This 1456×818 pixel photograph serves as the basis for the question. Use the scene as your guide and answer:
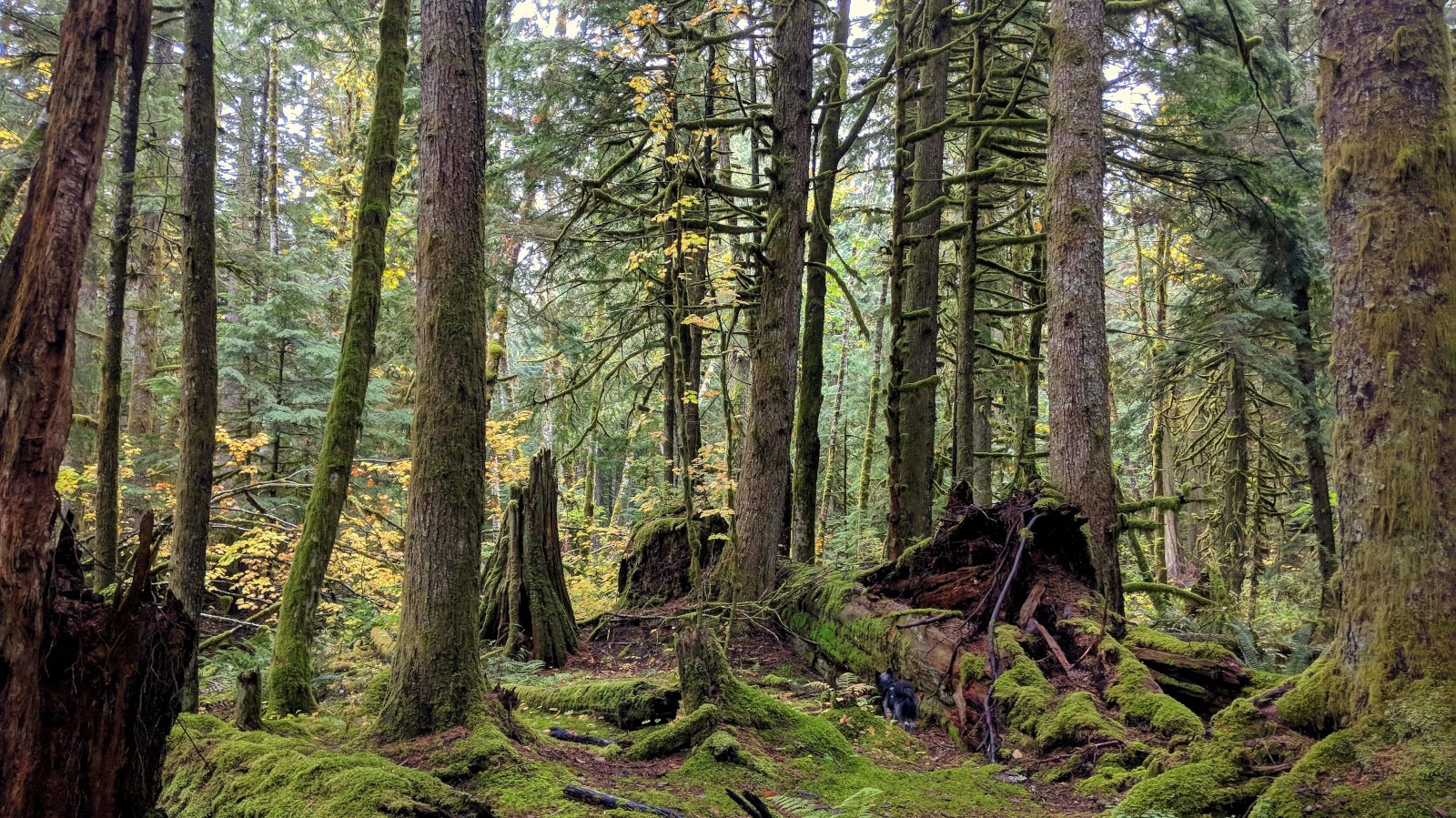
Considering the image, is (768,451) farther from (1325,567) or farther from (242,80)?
(242,80)

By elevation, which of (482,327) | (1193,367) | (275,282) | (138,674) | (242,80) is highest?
(242,80)

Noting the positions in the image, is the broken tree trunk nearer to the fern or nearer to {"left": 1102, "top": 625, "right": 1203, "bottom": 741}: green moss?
{"left": 1102, "top": 625, "right": 1203, "bottom": 741}: green moss

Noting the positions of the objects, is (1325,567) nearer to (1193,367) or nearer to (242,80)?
(1193,367)

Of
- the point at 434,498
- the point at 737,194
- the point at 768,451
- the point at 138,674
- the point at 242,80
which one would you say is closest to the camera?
the point at 138,674

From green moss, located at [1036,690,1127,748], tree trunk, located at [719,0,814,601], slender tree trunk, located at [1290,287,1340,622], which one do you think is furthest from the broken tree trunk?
slender tree trunk, located at [1290,287,1340,622]

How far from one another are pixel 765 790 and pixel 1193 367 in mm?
13891

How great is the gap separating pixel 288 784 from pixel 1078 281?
7842 mm

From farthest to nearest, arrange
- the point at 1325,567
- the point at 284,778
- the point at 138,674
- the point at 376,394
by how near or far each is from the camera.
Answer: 1. the point at 376,394
2. the point at 1325,567
3. the point at 284,778
4. the point at 138,674

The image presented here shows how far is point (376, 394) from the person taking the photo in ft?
50.4

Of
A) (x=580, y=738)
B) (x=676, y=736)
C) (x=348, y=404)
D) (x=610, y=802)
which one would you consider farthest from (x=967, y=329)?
(x=610, y=802)

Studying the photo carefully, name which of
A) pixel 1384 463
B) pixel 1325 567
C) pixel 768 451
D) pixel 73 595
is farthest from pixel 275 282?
pixel 1325 567

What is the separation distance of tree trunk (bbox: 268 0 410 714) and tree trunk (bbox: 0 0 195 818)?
9.41ft

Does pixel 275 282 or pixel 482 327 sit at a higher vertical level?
pixel 275 282

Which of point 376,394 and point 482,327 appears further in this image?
point 376,394
